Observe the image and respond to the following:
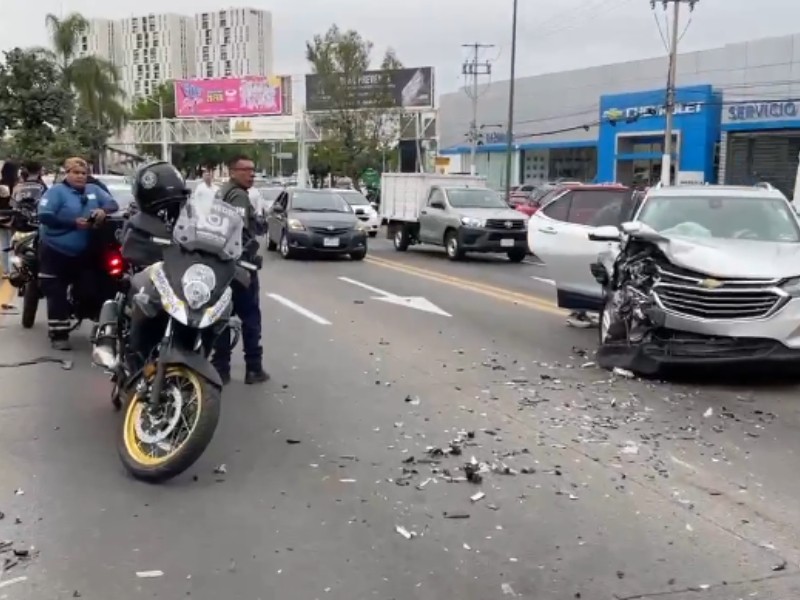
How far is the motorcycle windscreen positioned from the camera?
19.3ft

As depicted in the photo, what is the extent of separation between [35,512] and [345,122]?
1852 inches

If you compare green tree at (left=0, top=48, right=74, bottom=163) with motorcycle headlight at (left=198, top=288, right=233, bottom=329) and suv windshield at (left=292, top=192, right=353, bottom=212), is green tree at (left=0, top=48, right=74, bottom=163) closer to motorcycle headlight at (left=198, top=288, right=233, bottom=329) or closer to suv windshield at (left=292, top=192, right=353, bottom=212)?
suv windshield at (left=292, top=192, right=353, bottom=212)

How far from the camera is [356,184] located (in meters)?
54.4

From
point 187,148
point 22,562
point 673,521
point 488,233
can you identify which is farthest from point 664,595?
point 187,148

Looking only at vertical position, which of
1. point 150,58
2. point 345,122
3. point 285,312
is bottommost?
point 285,312

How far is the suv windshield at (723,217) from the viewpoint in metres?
9.48

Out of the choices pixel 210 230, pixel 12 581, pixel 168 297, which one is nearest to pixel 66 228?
pixel 210 230

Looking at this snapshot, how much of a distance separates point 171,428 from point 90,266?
4.23 metres

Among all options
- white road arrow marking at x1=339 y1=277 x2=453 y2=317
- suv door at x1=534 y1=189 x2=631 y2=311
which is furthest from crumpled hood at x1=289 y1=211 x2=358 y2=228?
suv door at x1=534 y1=189 x2=631 y2=311

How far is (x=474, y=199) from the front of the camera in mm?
23484

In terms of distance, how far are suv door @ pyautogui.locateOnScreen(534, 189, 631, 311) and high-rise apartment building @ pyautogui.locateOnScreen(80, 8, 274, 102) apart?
109m

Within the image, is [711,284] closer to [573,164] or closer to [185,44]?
[573,164]

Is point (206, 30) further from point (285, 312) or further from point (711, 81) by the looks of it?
point (285, 312)

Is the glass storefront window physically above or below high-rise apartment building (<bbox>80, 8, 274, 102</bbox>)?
below
